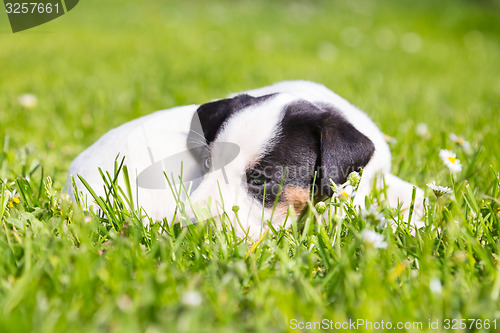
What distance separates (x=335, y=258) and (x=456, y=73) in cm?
699

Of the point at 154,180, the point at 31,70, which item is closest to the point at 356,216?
the point at 154,180

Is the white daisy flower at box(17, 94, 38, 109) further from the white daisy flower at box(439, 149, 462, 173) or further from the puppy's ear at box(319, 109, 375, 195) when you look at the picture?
the white daisy flower at box(439, 149, 462, 173)

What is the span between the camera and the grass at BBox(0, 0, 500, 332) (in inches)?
58.1

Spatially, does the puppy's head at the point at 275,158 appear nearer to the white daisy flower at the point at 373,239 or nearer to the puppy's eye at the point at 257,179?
the puppy's eye at the point at 257,179

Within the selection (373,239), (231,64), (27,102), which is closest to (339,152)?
(373,239)

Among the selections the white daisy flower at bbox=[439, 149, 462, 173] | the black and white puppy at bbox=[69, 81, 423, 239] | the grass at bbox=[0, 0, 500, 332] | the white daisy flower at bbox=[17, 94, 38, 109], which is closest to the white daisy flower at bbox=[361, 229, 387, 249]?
the grass at bbox=[0, 0, 500, 332]

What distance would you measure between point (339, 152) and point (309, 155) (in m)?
0.24

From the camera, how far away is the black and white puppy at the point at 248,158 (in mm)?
2324

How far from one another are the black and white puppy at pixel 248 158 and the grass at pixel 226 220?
0.20 meters

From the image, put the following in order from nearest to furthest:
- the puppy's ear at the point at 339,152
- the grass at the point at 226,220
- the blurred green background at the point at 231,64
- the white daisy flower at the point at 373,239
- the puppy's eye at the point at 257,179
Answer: the grass at the point at 226,220
the white daisy flower at the point at 373,239
the puppy's ear at the point at 339,152
the puppy's eye at the point at 257,179
the blurred green background at the point at 231,64

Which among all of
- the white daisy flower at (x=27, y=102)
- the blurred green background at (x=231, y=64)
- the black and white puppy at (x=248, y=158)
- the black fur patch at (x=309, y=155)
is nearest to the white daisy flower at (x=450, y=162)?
the black and white puppy at (x=248, y=158)

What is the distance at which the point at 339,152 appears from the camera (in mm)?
2291

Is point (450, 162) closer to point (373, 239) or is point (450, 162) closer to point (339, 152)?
point (339, 152)

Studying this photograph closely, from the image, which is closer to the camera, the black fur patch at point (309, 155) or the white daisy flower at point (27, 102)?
the black fur patch at point (309, 155)
